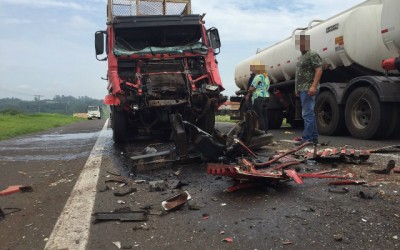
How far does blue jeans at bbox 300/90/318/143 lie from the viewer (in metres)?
6.95

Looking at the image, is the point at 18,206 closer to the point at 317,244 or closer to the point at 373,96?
the point at 317,244

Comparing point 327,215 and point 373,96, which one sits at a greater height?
point 373,96

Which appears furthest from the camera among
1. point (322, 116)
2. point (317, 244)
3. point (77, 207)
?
point (322, 116)

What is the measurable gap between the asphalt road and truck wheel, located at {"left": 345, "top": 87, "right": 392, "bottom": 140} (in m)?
3.33

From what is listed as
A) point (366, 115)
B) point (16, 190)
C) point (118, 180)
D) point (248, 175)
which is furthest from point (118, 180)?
point (366, 115)

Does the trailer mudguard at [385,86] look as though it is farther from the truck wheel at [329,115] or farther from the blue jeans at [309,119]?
the blue jeans at [309,119]

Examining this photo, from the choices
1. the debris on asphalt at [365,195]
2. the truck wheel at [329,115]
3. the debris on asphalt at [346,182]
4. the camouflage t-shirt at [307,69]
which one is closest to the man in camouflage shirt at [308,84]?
the camouflage t-shirt at [307,69]

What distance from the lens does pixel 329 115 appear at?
1009cm

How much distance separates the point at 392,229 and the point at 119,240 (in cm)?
185

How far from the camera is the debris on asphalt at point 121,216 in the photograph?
3.23 m

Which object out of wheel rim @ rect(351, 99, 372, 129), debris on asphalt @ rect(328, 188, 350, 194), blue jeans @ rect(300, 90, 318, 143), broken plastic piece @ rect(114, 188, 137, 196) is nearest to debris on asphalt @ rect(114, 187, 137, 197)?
broken plastic piece @ rect(114, 188, 137, 196)

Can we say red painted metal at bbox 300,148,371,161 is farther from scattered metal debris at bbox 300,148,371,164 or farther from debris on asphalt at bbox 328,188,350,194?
debris on asphalt at bbox 328,188,350,194

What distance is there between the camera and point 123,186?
Result: 4477 millimetres

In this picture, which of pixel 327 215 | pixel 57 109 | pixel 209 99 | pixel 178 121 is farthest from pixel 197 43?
pixel 57 109
